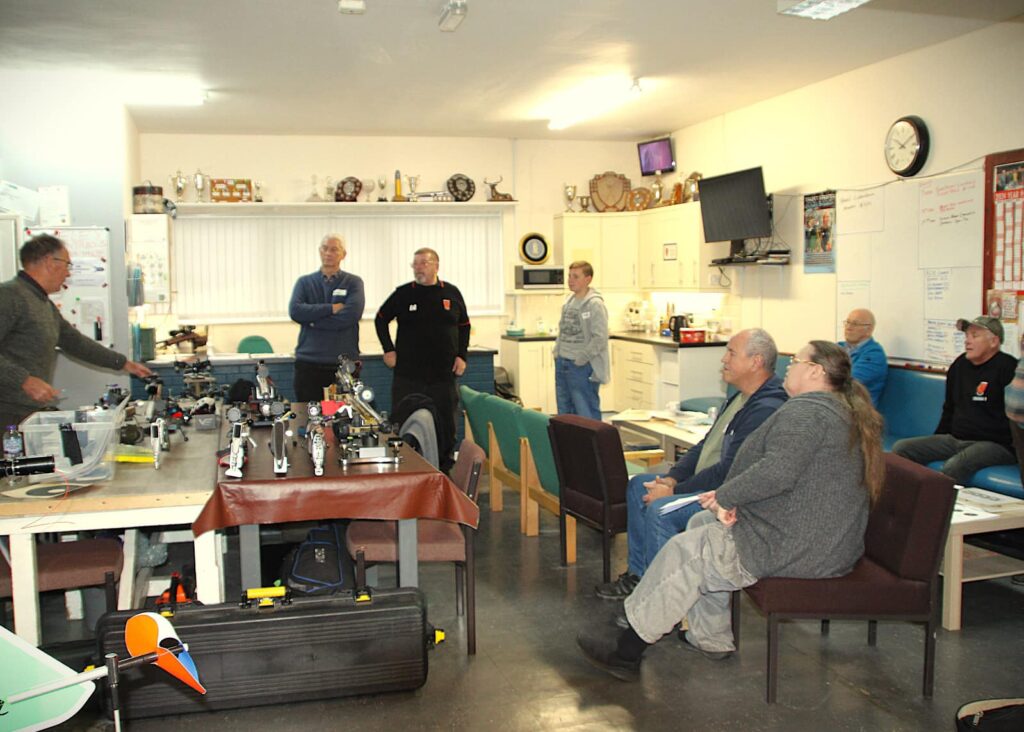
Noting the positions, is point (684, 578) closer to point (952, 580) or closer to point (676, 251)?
point (952, 580)

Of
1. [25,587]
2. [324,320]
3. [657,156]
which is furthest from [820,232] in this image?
[25,587]

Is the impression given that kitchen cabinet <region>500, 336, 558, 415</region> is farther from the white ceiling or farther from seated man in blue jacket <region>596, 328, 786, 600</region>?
seated man in blue jacket <region>596, 328, 786, 600</region>

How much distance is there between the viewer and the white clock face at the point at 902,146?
6645mm

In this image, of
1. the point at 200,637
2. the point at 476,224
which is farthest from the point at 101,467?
the point at 476,224

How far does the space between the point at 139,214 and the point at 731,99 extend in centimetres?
526

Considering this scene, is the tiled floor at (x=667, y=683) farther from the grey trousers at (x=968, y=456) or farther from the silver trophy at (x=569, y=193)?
the silver trophy at (x=569, y=193)

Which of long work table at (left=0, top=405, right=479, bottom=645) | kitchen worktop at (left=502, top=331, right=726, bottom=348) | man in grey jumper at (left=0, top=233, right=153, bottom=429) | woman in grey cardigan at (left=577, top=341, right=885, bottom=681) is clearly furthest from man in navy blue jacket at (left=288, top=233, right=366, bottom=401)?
woman in grey cardigan at (left=577, top=341, right=885, bottom=681)

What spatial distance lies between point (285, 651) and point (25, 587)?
3.03ft

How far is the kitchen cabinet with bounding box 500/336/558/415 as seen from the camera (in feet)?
32.5

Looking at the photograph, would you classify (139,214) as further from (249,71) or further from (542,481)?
(542,481)

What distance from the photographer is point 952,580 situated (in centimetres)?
401

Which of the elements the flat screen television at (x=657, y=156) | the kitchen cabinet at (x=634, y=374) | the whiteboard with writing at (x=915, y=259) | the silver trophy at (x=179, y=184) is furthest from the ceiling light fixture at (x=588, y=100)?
the silver trophy at (x=179, y=184)

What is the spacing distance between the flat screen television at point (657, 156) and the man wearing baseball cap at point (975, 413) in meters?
4.67

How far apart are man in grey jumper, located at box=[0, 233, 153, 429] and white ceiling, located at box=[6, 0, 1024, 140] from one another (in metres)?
1.56
